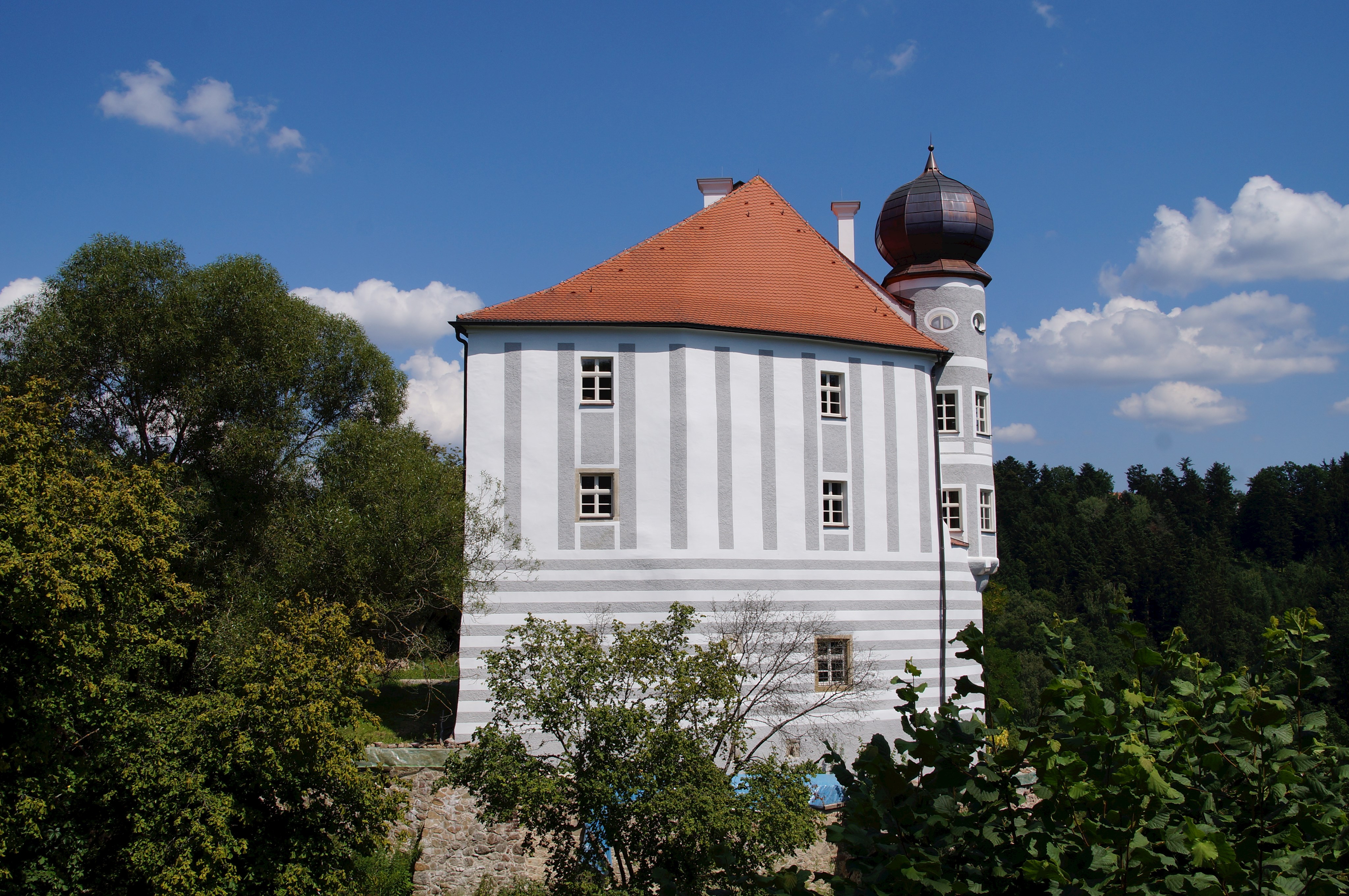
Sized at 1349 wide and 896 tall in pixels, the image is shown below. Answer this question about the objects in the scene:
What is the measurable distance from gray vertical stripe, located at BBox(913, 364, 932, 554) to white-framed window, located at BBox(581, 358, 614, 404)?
7.12m

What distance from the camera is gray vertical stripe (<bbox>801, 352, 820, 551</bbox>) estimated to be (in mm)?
19438

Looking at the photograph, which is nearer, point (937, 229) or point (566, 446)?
point (566, 446)

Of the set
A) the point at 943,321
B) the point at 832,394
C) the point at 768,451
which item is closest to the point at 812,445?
the point at 768,451

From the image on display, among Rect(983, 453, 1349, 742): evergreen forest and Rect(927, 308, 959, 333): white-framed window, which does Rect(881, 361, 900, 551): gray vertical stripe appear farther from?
Rect(983, 453, 1349, 742): evergreen forest

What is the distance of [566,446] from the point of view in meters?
18.7

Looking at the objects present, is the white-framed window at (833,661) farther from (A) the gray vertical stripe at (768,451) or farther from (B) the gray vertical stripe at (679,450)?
(B) the gray vertical stripe at (679,450)

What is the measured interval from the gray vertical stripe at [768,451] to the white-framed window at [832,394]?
1.26 metres

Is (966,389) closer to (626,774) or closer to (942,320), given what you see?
(942,320)

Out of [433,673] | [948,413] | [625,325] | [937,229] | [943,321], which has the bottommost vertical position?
[433,673]

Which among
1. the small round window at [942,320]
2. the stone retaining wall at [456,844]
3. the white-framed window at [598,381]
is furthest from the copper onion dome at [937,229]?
the stone retaining wall at [456,844]

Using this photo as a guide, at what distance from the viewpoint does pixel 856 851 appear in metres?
4.21

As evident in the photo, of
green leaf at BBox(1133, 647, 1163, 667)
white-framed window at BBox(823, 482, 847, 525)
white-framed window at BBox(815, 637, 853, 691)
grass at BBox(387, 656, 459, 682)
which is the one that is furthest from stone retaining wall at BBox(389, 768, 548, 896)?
green leaf at BBox(1133, 647, 1163, 667)

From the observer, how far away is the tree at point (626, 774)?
998 cm

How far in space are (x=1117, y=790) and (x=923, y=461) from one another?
57.8 feet
